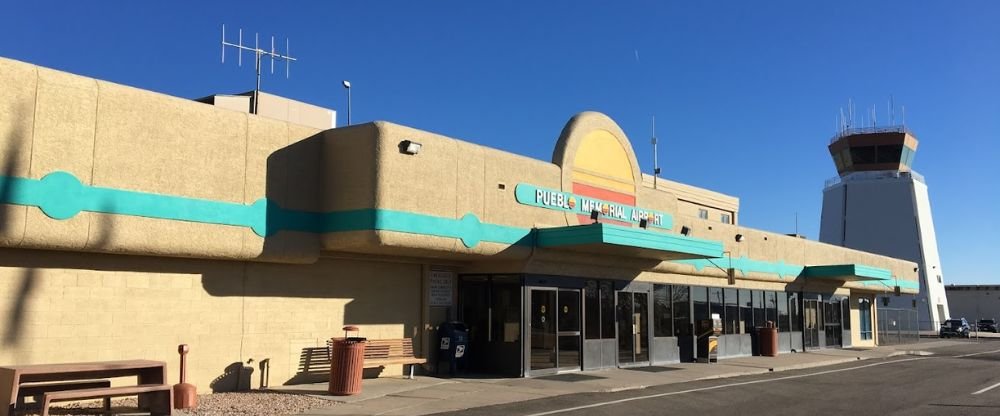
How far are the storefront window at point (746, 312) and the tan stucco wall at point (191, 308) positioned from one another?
47.6 feet

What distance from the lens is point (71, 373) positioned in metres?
11.4

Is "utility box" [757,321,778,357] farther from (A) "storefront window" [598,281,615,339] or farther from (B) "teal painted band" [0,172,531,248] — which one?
(B) "teal painted band" [0,172,531,248]

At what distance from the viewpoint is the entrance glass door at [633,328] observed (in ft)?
71.5

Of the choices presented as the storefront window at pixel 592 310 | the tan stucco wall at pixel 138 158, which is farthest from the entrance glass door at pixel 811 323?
the tan stucco wall at pixel 138 158

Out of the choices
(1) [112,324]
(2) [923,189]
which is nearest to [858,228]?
(2) [923,189]

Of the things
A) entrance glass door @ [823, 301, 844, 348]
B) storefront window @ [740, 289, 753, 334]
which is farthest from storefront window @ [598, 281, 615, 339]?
entrance glass door @ [823, 301, 844, 348]

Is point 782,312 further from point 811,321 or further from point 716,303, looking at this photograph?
point 716,303

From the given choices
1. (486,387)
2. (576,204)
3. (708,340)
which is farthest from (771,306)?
(486,387)

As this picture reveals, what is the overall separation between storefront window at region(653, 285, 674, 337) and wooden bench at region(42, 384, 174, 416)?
14917 mm

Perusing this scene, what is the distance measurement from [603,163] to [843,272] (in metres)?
14.9

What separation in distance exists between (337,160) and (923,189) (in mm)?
75585

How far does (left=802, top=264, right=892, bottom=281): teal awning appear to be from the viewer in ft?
102

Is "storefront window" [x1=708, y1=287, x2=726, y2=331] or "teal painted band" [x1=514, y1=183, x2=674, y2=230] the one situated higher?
"teal painted band" [x1=514, y1=183, x2=674, y2=230]

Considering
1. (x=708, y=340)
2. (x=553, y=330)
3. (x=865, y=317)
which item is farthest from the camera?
(x=865, y=317)
